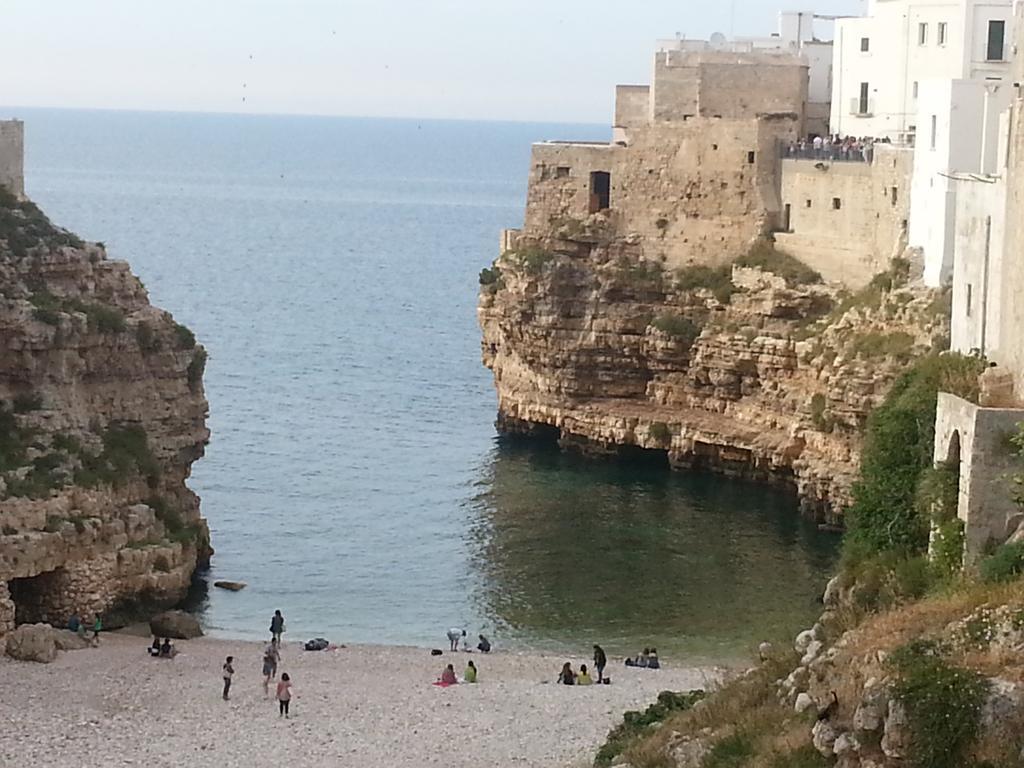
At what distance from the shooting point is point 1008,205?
1184 inches

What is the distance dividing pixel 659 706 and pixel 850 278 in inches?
1037

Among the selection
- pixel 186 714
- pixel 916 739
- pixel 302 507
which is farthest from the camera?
pixel 302 507

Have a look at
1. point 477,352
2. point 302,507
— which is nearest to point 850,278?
point 302,507

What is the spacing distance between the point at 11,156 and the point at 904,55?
83.8 ft

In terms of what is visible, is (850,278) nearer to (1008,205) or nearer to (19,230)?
(19,230)

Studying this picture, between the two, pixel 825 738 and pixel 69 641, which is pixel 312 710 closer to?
pixel 69 641

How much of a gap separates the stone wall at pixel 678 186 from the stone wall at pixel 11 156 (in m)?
20.3

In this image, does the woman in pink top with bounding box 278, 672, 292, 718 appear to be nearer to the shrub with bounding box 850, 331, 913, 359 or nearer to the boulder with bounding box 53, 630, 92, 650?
the boulder with bounding box 53, 630, 92, 650

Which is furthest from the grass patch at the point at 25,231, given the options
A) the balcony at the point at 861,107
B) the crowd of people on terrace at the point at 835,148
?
the balcony at the point at 861,107

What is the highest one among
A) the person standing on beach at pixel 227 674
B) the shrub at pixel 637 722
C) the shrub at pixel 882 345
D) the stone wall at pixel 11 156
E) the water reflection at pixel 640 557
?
the stone wall at pixel 11 156

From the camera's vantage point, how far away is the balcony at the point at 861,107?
61.0 metres

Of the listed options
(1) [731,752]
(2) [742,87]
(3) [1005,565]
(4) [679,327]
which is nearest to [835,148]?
(2) [742,87]

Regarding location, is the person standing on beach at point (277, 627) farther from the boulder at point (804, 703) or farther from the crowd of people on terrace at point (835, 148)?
the crowd of people on terrace at point (835, 148)

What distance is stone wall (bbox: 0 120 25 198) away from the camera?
45.4 metres
